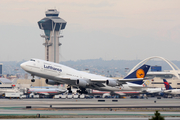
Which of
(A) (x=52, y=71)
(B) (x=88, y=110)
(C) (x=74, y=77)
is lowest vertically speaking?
(B) (x=88, y=110)

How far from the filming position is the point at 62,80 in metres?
73.9

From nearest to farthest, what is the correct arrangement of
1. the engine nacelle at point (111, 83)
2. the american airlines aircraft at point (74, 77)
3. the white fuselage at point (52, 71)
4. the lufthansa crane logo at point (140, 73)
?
the white fuselage at point (52, 71) < the american airlines aircraft at point (74, 77) < the engine nacelle at point (111, 83) < the lufthansa crane logo at point (140, 73)

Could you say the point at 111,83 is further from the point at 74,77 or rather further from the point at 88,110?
the point at 88,110

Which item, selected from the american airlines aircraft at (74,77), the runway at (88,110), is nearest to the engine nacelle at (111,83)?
the american airlines aircraft at (74,77)

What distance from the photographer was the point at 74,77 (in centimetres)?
7656

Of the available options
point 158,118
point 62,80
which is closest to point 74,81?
point 62,80

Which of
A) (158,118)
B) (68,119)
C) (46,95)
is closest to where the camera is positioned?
(158,118)

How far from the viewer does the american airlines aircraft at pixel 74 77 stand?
71125mm

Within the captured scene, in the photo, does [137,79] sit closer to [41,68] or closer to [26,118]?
[41,68]

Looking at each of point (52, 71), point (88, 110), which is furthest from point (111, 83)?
point (88, 110)

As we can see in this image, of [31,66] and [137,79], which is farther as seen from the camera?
[137,79]

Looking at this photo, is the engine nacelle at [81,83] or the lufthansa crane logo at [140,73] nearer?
the engine nacelle at [81,83]

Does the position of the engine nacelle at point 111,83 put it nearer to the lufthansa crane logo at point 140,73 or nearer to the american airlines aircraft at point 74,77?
the american airlines aircraft at point 74,77

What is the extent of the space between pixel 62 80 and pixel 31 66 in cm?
832
